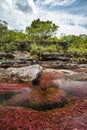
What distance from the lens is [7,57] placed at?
28.2 metres

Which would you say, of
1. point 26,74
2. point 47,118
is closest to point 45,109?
point 47,118

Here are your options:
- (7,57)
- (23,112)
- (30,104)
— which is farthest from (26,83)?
(7,57)

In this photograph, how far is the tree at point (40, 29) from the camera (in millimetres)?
58178

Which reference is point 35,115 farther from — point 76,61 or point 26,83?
point 76,61

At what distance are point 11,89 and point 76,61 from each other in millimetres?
23123

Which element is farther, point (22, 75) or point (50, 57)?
point (50, 57)

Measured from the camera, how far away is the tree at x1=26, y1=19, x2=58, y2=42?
58.2 m

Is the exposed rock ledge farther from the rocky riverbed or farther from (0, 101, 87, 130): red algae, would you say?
(0, 101, 87, 130): red algae

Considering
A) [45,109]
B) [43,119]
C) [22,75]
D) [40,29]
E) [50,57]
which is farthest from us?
[40,29]

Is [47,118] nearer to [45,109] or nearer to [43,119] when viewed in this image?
[43,119]

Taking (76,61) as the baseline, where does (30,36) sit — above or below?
above

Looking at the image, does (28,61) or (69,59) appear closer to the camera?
(28,61)

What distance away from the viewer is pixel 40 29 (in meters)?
58.6

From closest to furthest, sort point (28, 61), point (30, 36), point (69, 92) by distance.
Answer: point (69, 92) → point (28, 61) → point (30, 36)
